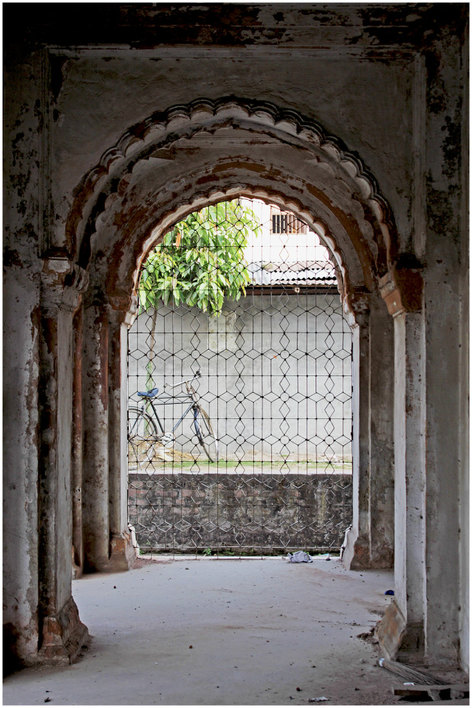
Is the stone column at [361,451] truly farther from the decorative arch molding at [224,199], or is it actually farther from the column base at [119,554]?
the column base at [119,554]

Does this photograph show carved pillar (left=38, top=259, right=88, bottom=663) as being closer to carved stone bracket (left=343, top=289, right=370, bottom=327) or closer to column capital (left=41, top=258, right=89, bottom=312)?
column capital (left=41, top=258, right=89, bottom=312)

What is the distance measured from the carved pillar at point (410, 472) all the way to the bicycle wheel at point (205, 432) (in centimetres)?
773

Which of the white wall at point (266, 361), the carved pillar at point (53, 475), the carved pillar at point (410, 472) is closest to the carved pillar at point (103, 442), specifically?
the carved pillar at point (53, 475)

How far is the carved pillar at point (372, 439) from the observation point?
270 inches

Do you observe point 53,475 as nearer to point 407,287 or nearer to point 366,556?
point 407,287

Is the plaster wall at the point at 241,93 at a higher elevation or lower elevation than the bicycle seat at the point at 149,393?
higher

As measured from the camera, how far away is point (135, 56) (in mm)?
4312

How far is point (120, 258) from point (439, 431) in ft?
12.3

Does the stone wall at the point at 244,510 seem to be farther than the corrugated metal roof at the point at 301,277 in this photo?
No

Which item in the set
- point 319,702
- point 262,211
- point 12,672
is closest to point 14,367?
point 12,672

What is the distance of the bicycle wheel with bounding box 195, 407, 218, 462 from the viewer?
12.3 m

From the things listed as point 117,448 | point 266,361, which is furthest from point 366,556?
point 266,361

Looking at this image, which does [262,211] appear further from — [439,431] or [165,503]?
[439,431]

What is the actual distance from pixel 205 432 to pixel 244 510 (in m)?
2.93
